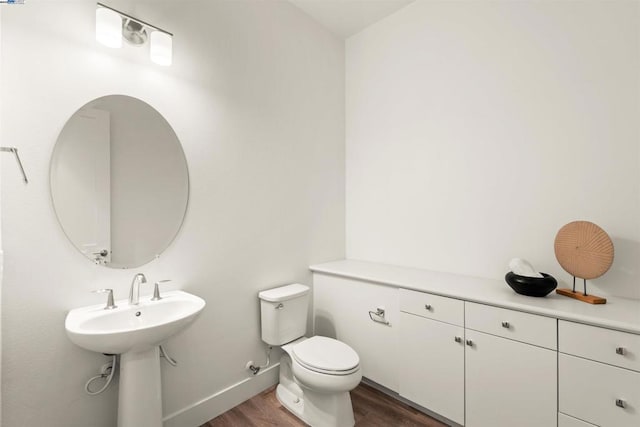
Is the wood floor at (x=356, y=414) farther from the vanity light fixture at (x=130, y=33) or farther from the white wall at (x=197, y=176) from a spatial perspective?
the vanity light fixture at (x=130, y=33)

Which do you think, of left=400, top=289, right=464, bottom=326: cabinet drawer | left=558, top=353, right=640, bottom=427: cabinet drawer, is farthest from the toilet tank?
left=558, top=353, right=640, bottom=427: cabinet drawer

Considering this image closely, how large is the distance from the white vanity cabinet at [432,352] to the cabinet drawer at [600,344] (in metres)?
0.46

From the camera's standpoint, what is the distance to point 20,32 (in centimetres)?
122

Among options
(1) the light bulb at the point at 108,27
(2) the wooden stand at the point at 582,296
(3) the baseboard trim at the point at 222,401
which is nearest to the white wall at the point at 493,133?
(2) the wooden stand at the point at 582,296

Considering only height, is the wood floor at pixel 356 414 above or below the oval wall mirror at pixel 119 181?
below

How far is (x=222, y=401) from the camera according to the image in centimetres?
187

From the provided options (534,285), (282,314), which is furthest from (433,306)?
(282,314)

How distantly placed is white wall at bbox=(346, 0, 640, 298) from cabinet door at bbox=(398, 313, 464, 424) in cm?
58

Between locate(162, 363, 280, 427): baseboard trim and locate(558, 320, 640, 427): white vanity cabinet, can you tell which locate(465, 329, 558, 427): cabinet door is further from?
locate(162, 363, 280, 427): baseboard trim

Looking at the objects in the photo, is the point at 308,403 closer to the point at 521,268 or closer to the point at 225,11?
the point at 521,268

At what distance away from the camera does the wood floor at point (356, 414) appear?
177 cm

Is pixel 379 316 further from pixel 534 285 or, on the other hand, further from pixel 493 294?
pixel 534 285

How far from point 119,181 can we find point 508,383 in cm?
224

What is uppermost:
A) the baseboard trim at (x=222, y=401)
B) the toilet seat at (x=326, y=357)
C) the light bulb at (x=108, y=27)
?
the light bulb at (x=108, y=27)
